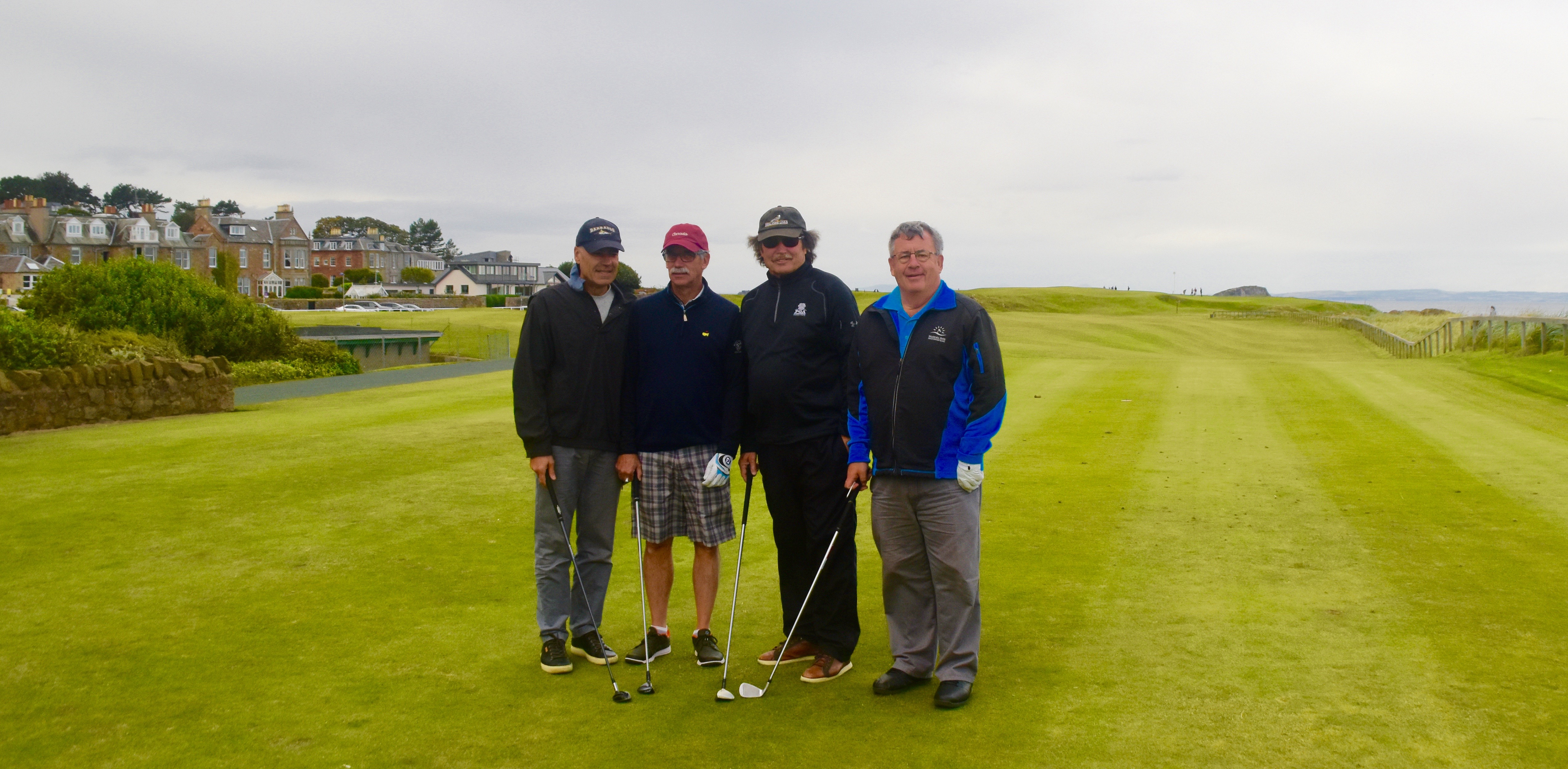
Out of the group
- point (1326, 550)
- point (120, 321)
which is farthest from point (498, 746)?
point (120, 321)

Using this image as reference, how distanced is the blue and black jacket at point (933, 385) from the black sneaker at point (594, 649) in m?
1.67

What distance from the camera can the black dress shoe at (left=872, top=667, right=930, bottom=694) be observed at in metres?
5.26

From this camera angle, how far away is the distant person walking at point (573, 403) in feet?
18.5

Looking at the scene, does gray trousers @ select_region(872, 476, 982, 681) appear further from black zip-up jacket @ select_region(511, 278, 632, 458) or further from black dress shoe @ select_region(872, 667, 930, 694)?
black zip-up jacket @ select_region(511, 278, 632, 458)

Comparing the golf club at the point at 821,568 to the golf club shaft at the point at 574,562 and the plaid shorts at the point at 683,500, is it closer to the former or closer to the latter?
the plaid shorts at the point at 683,500

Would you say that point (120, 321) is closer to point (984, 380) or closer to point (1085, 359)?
point (1085, 359)

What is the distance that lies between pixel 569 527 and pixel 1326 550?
17.8ft

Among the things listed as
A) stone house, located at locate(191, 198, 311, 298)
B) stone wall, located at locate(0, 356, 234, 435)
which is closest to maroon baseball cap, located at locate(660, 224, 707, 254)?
stone wall, located at locate(0, 356, 234, 435)

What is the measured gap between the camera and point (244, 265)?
10469 centimetres

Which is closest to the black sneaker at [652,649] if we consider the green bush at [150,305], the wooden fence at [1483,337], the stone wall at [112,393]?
the stone wall at [112,393]

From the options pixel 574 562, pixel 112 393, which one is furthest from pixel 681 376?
pixel 112 393

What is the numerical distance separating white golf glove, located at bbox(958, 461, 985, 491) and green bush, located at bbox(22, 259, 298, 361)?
24183 mm

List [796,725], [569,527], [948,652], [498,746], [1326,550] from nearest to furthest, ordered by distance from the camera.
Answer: [498,746]
[796,725]
[948,652]
[569,527]
[1326,550]

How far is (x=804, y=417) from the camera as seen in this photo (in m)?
5.55
